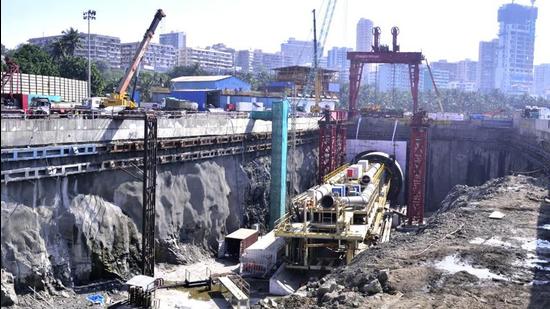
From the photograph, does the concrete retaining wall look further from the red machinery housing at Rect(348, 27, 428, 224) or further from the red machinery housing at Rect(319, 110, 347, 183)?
the red machinery housing at Rect(348, 27, 428, 224)

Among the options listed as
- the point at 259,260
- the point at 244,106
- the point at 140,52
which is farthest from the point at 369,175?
the point at 244,106

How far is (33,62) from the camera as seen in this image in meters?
71.9

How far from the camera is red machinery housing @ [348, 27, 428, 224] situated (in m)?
48.4

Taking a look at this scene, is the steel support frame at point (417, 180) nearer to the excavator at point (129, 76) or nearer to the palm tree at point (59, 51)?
the excavator at point (129, 76)

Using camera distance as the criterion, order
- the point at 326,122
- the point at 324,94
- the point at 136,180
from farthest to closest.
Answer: the point at 324,94 < the point at 326,122 < the point at 136,180

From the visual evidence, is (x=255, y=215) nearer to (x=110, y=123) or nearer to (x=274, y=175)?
(x=274, y=175)

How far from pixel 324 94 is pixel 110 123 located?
2690 inches

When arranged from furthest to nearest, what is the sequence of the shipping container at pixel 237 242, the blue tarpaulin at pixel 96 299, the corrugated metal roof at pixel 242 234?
the corrugated metal roof at pixel 242 234 < the shipping container at pixel 237 242 < the blue tarpaulin at pixel 96 299

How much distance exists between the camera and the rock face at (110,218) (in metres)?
23.8

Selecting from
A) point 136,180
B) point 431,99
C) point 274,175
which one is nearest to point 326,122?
point 274,175

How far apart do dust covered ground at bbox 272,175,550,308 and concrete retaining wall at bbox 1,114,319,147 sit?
471 inches

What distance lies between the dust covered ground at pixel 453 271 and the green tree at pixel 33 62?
5378cm

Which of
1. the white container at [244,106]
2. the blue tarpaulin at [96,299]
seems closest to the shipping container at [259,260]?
the blue tarpaulin at [96,299]

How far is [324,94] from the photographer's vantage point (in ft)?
312
